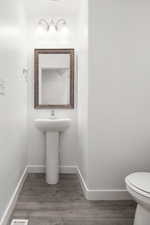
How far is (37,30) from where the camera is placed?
308 centimetres

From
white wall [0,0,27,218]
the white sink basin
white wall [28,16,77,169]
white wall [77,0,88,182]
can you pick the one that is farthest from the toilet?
white wall [28,16,77,169]

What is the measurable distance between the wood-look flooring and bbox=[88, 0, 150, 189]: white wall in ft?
0.72

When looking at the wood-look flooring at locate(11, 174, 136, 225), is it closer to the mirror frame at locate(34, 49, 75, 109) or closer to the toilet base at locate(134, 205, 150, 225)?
the toilet base at locate(134, 205, 150, 225)

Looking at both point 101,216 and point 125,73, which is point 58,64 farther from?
point 101,216

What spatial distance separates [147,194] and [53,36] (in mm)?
2517

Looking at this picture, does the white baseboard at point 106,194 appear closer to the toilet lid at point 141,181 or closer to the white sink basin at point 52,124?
the toilet lid at point 141,181

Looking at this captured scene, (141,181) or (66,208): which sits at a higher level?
(141,181)

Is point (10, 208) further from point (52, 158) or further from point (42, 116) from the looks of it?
point (42, 116)

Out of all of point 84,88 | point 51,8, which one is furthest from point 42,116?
point 51,8

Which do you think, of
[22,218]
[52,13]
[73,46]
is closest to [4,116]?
[22,218]

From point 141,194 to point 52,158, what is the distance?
1475 millimetres

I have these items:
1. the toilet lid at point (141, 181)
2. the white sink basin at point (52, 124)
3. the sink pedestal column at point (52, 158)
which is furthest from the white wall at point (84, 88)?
the toilet lid at point (141, 181)

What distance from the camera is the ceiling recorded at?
2977 millimetres

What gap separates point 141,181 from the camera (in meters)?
1.68
